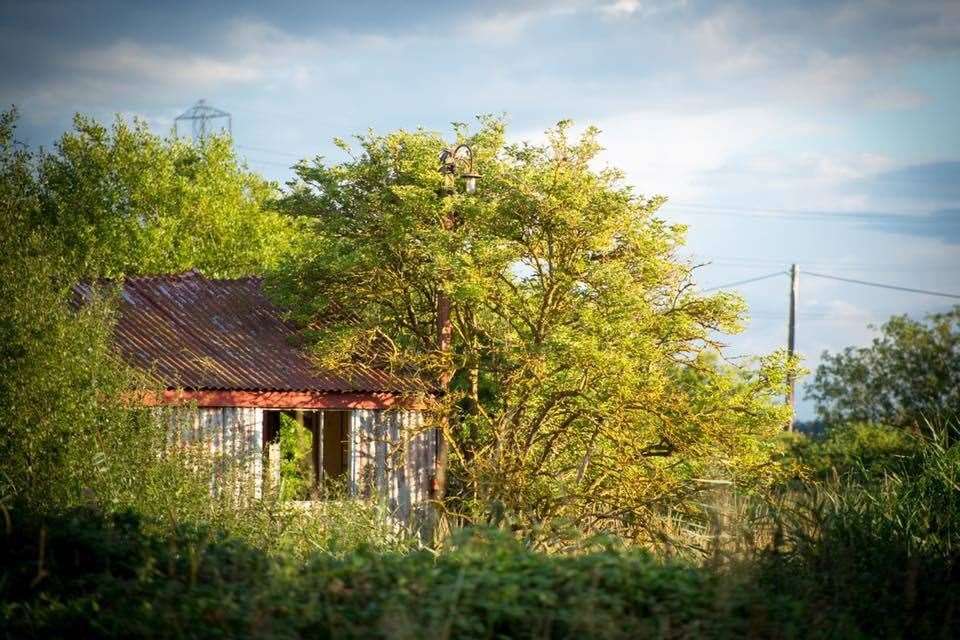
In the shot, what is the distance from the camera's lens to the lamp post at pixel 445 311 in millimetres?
18109

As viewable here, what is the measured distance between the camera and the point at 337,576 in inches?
245

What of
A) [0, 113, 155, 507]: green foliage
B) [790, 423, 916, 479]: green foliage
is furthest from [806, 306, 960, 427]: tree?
[0, 113, 155, 507]: green foliage

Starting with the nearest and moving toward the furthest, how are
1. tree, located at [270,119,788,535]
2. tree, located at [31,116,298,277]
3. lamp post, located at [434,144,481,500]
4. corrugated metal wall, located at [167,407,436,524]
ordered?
tree, located at [270,119,788,535] → corrugated metal wall, located at [167,407,436,524] → lamp post, located at [434,144,481,500] → tree, located at [31,116,298,277]

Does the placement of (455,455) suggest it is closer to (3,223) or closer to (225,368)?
(225,368)

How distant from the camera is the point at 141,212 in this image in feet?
116

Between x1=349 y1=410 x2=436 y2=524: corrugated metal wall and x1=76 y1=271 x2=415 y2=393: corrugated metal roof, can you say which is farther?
x1=349 y1=410 x2=436 y2=524: corrugated metal wall

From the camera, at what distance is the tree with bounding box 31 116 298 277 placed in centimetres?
3447

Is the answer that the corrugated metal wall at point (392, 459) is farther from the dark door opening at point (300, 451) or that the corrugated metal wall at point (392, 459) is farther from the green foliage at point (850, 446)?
the green foliage at point (850, 446)

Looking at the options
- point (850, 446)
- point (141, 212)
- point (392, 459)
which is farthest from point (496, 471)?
point (141, 212)

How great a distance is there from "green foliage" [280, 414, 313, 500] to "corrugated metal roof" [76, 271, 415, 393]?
1.07m

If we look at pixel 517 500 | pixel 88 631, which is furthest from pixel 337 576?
pixel 517 500

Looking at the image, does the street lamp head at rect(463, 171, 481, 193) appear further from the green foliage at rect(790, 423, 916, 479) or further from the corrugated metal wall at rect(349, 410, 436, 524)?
the green foliage at rect(790, 423, 916, 479)

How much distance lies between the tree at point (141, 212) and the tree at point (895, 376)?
56.6ft

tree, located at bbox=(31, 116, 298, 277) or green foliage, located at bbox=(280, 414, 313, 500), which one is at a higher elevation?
tree, located at bbox=(31, 116, 298, 277)
